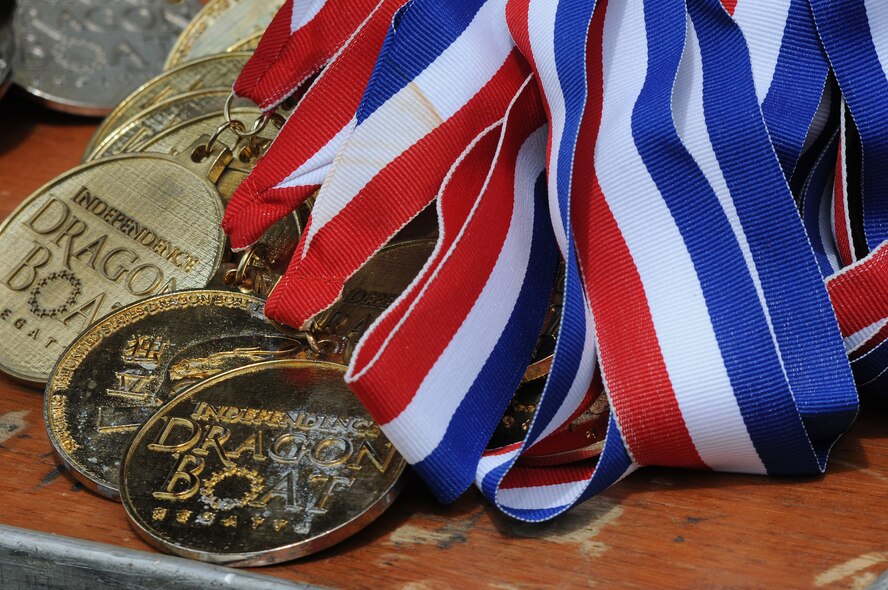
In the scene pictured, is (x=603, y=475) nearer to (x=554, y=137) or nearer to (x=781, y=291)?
(x=781, y=291)

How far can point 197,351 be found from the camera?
149cm

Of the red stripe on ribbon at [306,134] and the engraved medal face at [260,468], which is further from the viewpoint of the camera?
the red stripe on ribbon at [306,134]

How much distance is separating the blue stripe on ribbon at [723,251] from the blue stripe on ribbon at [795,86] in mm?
50

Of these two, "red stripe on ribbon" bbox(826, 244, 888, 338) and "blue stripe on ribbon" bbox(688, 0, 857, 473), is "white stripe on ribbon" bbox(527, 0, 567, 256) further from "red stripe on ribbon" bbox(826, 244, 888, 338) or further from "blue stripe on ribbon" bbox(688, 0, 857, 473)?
"red stripe on ribbon" bbox(826, 244, 888, 338)

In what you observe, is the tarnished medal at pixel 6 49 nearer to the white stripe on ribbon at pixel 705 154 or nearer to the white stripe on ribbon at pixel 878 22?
the white stripe on ribbon at pixel 705 154

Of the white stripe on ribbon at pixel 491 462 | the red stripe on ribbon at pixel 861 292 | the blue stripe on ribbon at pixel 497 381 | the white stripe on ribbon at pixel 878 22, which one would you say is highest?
the white stripe on ribbon at pixel 878 22

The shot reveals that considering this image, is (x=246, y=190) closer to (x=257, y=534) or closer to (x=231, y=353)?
(x=231, y=353)

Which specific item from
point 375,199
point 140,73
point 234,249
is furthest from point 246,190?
point 140,73

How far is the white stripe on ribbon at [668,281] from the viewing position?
4.06 ft

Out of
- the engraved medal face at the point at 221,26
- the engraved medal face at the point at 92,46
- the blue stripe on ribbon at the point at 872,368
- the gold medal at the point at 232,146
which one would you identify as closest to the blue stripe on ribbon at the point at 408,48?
the gold medal at the point at 232,146

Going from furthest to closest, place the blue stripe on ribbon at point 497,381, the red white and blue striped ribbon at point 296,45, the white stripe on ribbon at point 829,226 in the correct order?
the red white and blue striped ribbon at point 296,45 → the white stripe on ribbon at point 829,226 → the blue stripe on ribbon at point 497,381

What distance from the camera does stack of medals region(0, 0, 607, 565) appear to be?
1.22 meters

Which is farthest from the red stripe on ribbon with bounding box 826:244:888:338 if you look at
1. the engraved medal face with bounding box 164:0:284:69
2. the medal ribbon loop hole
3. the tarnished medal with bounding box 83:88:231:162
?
the engraved medal face with bounding box 164:0:284:69

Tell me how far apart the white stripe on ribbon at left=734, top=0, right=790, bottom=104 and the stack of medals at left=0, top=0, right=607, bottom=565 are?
43cm
